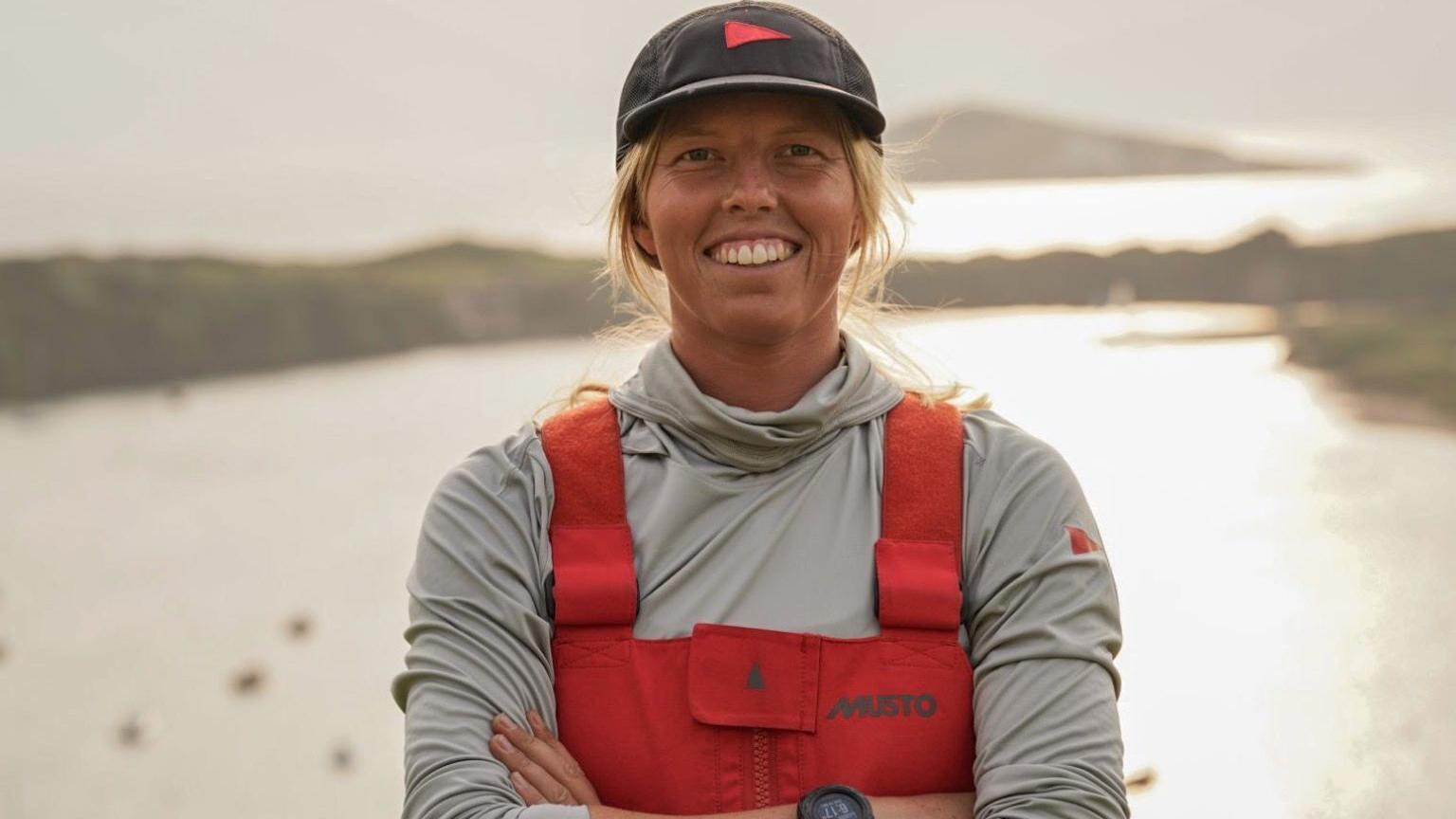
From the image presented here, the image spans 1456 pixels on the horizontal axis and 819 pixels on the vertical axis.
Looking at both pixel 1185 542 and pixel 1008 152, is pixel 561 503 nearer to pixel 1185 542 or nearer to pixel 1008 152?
pixel 1185 542

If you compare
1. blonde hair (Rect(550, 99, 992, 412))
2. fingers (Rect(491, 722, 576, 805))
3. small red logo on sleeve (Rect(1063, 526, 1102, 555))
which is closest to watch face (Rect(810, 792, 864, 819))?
fingers (Rect(491, 722, 576, 805))

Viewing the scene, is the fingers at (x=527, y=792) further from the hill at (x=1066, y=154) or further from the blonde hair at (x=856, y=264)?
the hill at (x=1066, y=154)

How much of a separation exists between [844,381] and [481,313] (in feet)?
13.3

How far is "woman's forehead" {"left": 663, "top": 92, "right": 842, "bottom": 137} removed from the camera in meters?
1.50

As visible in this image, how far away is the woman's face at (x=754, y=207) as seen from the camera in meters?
1.50

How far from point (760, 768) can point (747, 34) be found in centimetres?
71

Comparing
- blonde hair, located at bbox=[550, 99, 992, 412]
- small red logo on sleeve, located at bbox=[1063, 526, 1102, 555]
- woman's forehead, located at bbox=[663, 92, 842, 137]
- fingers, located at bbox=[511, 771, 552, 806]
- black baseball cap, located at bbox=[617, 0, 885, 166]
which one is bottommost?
fingers, located at bbox=[511, 771, 552, 806]

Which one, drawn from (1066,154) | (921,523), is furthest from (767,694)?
(1066,154)

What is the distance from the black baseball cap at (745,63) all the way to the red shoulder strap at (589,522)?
0.31m

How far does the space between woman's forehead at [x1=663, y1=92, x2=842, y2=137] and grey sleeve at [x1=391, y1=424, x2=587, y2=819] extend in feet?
1.23

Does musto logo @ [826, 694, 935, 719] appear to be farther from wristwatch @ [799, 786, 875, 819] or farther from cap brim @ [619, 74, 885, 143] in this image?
cap brim @ [619, 74, 885, 143]

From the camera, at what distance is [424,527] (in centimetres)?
158

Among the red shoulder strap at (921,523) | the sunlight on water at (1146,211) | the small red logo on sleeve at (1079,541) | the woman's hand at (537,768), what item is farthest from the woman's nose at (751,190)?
the sunlight on water at (1146,211)

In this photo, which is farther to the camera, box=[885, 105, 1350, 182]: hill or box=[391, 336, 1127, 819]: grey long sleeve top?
box=[885, 105, 1350, 182]: hill
